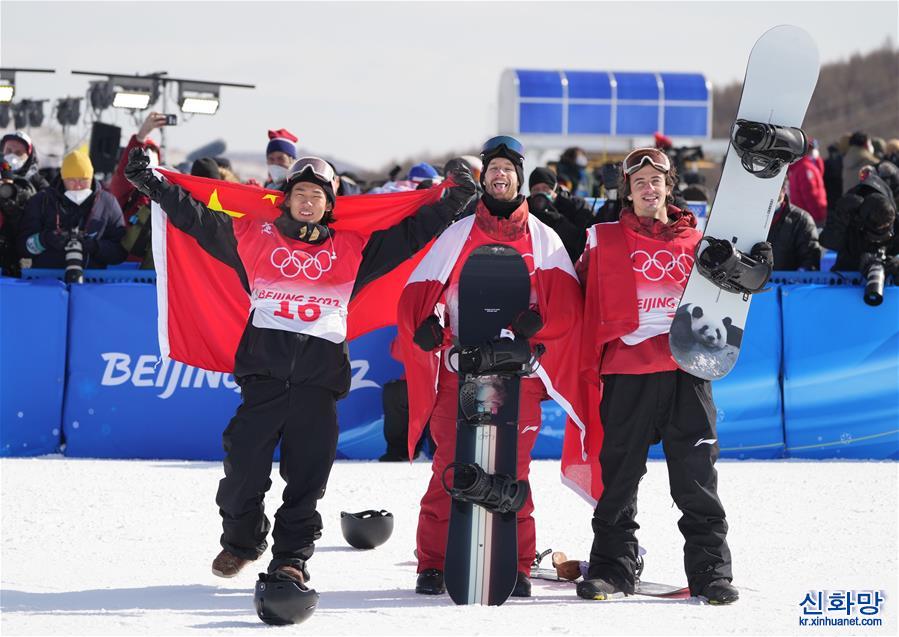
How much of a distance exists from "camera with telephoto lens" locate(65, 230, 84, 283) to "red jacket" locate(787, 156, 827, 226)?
7453 mm

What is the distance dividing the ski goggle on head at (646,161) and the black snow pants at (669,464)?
913mm

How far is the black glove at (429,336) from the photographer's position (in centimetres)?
539

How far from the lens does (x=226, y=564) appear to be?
575 centimetres

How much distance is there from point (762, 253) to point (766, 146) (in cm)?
47

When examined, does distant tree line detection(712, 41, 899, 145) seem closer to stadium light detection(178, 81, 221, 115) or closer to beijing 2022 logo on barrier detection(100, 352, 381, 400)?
stadium light detection(178, 81, 221, 115)

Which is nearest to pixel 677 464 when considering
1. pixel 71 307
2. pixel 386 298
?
pixel 386 298

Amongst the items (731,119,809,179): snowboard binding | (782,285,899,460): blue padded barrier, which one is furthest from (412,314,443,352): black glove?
(782,285,899,460): blue padded barrier

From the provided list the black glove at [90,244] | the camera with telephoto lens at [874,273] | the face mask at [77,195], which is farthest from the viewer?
the face mask at [77,195]

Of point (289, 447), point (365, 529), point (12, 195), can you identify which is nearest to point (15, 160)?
point (12, 195)

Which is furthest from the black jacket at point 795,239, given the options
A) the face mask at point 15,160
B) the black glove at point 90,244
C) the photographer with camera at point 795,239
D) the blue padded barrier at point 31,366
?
the face mask at point 15,160

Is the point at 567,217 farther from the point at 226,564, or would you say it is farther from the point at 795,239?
the point at 226,564

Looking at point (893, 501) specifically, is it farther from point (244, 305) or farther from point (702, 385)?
point (244, 305)

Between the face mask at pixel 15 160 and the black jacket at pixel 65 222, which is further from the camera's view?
the face mask at pixel 15 160

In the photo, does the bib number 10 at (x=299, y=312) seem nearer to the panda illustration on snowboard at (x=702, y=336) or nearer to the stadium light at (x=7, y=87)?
the panda illustration on snowboard at (x=702, y=336)
